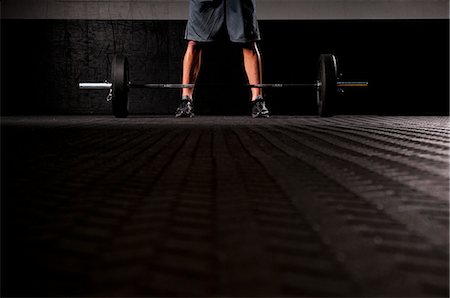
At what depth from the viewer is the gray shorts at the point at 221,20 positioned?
3.18 m

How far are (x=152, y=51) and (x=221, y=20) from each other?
120 centimetres

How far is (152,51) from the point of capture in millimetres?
4340

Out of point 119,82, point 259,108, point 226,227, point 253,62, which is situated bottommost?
point 226,227

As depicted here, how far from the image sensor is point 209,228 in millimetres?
536

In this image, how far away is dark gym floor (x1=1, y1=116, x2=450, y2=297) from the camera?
39 centimetres

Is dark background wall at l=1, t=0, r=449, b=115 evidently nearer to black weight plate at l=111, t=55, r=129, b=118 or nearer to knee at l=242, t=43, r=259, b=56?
knee at l=242, t=43, r=259, b=56

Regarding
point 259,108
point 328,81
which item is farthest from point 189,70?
point 328,81

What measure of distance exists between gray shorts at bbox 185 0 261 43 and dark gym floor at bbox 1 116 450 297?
221cm

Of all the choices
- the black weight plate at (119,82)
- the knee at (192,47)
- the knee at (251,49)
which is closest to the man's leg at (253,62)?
the knee at (251,49)

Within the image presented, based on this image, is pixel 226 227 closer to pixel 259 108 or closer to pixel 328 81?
pixel 328 81

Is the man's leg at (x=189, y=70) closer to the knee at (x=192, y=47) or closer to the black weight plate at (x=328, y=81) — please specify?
the knee at (x=192, y=47)

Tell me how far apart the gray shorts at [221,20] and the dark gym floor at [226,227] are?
2.21 m

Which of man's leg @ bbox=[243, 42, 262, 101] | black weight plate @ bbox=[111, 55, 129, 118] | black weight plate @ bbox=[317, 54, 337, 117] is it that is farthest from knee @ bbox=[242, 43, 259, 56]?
black weight plate @ bbox=[111, 55, 129, 118]

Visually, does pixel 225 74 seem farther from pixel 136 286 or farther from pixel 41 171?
pixel 136 286
